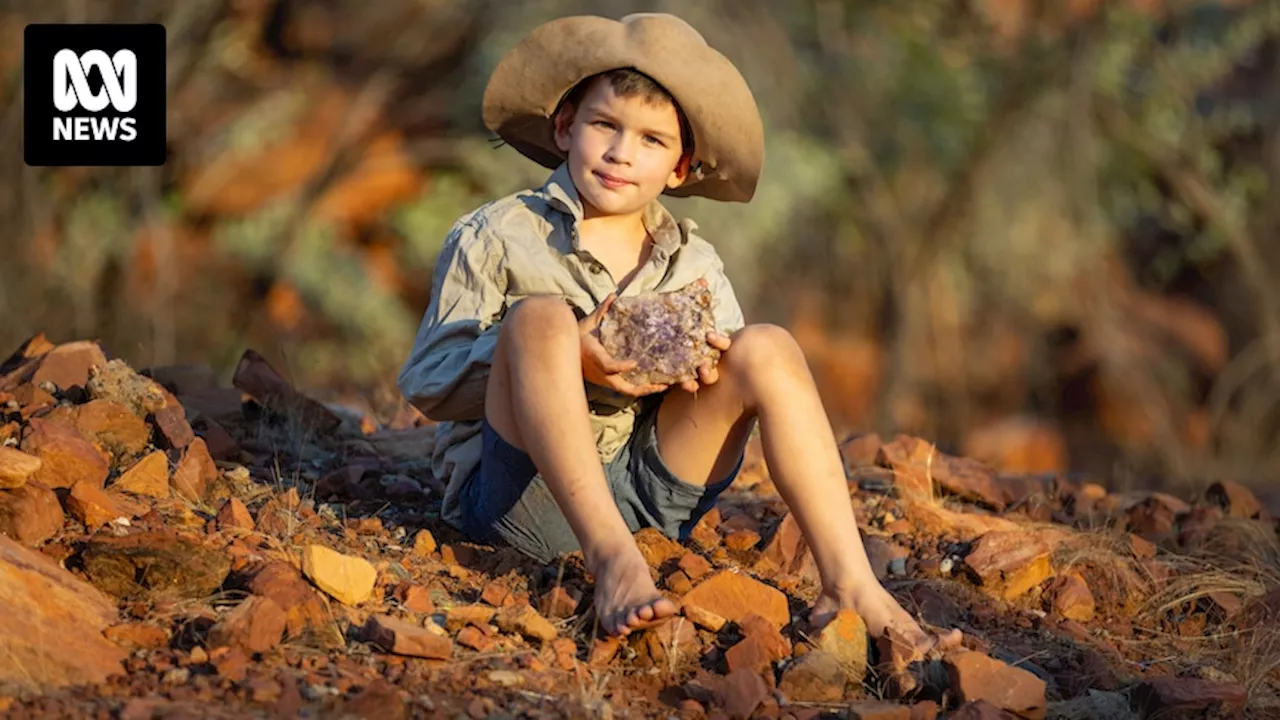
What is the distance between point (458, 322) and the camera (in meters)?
3.22

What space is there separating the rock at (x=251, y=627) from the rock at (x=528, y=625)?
360mm

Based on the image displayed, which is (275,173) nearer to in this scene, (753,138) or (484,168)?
(484,168)

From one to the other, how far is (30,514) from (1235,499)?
3.45 meters

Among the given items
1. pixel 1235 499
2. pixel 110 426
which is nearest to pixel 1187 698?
pixel 1235 499

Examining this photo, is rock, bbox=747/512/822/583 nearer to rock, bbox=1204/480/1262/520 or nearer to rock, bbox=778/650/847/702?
rock, bbox=778/650/847/702

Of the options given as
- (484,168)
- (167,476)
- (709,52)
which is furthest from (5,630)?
(484,168)

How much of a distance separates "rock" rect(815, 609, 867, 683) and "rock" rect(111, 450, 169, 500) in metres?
1.43

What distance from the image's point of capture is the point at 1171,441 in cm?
1016

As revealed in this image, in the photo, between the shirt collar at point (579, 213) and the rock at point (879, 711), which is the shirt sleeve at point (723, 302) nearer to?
the shirt collar at point (579, 213)

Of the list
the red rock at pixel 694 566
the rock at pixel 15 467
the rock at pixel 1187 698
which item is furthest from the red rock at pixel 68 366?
the rock at pixel 1187 698

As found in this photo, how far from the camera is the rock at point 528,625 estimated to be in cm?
287

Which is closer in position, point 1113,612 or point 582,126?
point 582,126

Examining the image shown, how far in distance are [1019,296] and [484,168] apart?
401 centimetres

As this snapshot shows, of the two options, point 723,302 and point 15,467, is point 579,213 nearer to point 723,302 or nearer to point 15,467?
point 723,302
